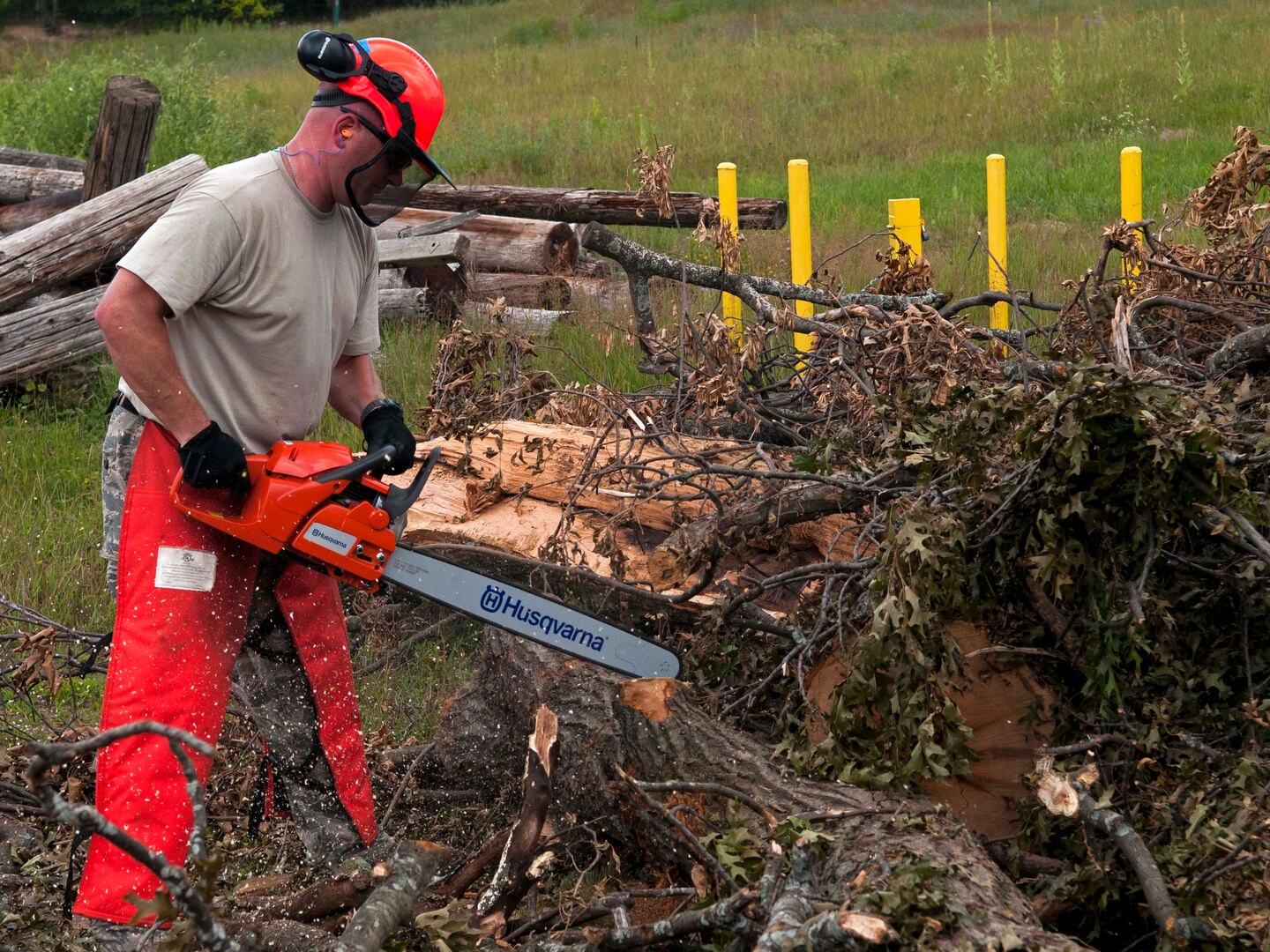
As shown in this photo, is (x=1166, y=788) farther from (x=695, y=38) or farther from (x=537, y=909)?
(x=695, y=38)

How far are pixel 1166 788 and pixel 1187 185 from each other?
A: 8.70 meters

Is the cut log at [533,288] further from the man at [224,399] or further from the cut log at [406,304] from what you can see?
the man at [224,399]

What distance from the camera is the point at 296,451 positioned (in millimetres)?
2992

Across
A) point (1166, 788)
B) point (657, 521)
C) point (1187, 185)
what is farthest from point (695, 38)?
point (1166, 788)

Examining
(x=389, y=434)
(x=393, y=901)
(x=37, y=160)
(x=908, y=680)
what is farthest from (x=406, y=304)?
(x=393, y=901)

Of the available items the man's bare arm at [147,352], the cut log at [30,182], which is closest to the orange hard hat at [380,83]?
the man's bare arm at [147,352]

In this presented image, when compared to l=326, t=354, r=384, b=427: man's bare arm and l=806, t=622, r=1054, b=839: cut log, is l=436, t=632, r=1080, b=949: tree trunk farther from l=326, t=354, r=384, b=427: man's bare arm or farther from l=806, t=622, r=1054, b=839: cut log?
l=326, t=354, r=384, b=427: man's bare arm

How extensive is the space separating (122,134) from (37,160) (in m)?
2.62

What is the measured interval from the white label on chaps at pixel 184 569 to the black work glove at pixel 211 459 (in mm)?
214

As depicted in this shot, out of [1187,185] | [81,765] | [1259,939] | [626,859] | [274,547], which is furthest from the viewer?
[1187,185]

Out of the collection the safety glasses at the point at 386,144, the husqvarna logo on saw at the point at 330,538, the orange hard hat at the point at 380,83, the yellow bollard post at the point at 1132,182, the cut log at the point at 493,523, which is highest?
the orange hard hat at the point at 380,83

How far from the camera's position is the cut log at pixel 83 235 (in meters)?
6.77

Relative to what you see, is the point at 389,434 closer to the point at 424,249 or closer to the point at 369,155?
the point at 369,155

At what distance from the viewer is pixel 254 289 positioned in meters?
3.04
